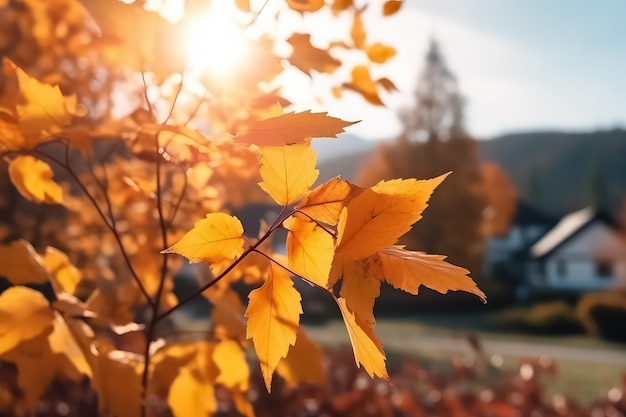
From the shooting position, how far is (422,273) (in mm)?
552

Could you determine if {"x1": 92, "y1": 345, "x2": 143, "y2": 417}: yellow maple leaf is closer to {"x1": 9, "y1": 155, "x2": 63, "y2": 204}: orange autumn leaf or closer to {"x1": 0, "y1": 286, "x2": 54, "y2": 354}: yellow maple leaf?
{"x1": 0, "y1": 286, "x2": 54, "y2": 354}: yellow maple leaf

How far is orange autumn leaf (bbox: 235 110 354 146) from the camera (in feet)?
1.84

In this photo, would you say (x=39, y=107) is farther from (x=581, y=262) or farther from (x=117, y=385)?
(x=581, y=262)

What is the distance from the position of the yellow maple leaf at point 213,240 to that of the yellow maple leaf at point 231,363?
1.51ft

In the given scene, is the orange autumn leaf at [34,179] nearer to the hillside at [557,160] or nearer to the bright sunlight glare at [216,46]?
the bright sunlight glare at [216,46]

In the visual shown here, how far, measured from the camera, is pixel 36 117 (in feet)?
2.56

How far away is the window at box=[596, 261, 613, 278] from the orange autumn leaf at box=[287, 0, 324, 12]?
35617 millimetres

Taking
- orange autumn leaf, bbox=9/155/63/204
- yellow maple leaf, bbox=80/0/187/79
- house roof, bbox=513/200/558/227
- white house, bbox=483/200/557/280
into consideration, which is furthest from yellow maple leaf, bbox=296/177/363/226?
house roof, bbox=513/200/558/227

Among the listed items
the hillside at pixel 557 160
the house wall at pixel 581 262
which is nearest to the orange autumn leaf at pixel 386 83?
the house wall at pixel 581 262

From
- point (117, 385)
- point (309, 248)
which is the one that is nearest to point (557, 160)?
point (117, 385)

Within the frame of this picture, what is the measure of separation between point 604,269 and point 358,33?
3637 centimetres

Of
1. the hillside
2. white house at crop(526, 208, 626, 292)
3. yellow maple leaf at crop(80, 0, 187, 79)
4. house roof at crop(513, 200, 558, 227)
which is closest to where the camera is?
yellow maple leaf at crop(80, 0, 187, 79)

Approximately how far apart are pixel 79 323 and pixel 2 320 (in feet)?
0.34

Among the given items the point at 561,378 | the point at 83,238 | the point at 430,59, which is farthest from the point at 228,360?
the point at 430,59
